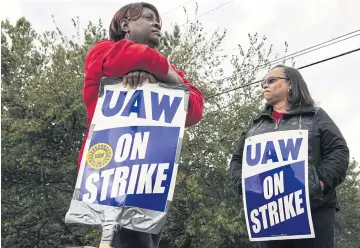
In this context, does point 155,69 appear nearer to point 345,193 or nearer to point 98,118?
point 98,118

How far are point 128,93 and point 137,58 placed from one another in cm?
13

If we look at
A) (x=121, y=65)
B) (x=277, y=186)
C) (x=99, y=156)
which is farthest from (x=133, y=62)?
(x=277, y=186)

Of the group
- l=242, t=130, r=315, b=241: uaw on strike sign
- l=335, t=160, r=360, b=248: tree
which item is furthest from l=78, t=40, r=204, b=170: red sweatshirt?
l=335, t=160, r=360, b=248: tree

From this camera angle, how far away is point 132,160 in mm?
1955

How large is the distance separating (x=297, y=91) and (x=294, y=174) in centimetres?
45

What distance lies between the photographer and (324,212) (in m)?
2.37

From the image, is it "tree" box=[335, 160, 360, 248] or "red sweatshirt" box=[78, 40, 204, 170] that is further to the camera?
"tree" box=[335, 160, 360, 248]

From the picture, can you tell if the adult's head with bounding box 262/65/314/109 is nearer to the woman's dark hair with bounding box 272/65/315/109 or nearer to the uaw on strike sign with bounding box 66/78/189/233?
the woman's dark hair with bounding box 272/65/315/109

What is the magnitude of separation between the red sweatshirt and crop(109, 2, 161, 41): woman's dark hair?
0.05m

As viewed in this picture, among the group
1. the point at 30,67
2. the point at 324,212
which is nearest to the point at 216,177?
the point at 30,67

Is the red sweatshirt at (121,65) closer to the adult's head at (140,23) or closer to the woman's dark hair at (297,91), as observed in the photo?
the adult's head at (140,23)

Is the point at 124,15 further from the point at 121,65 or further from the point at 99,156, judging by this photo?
the point at 99,156

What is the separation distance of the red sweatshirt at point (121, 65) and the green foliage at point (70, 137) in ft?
44.8

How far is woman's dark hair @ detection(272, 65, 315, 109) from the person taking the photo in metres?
2.59
